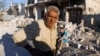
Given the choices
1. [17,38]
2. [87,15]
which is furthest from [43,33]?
[87,15]

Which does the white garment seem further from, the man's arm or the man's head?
the man's head

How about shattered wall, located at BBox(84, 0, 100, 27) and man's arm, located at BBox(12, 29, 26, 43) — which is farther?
shattered wall, located at BBox(84, 0, 100, 27)

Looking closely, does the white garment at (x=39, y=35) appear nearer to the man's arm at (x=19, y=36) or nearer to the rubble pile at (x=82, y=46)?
the man's arm at (x=19, y=36)

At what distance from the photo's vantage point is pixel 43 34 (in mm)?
4664

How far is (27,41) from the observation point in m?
4.59

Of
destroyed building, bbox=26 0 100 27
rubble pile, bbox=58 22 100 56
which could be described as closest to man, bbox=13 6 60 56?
rubble pile, bbox=58 22 100 56

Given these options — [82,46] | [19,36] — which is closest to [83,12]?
[82,46]

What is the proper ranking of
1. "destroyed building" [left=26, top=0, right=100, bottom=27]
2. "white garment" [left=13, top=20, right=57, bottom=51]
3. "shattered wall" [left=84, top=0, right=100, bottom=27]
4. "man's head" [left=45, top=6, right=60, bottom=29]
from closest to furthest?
"man's head" [left=45, top=6, right=60, bottom=29] < "white garment" [left=13, top=20, right=57, bottom=51] < "destroyed building" [left=26, top=0, right=100, bottom=27] < "shattered wall" [left=84, top=0, right=100, bottom=27]

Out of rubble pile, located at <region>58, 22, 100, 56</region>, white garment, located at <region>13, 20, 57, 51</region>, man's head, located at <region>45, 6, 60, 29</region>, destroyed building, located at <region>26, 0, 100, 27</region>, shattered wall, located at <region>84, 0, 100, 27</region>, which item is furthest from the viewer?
shattered wall, located at <region>84, 0, 100, 27</region>

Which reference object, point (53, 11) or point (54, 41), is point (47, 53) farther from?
point (53, 11)

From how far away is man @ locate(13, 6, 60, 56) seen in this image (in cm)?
441

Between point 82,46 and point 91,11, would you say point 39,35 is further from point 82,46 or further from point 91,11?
point 91,11

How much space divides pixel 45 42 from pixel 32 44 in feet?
0.67

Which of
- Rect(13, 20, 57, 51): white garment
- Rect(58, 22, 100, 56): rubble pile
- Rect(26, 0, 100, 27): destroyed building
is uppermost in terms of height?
Rect(13, 20, 57, 51): white garment
